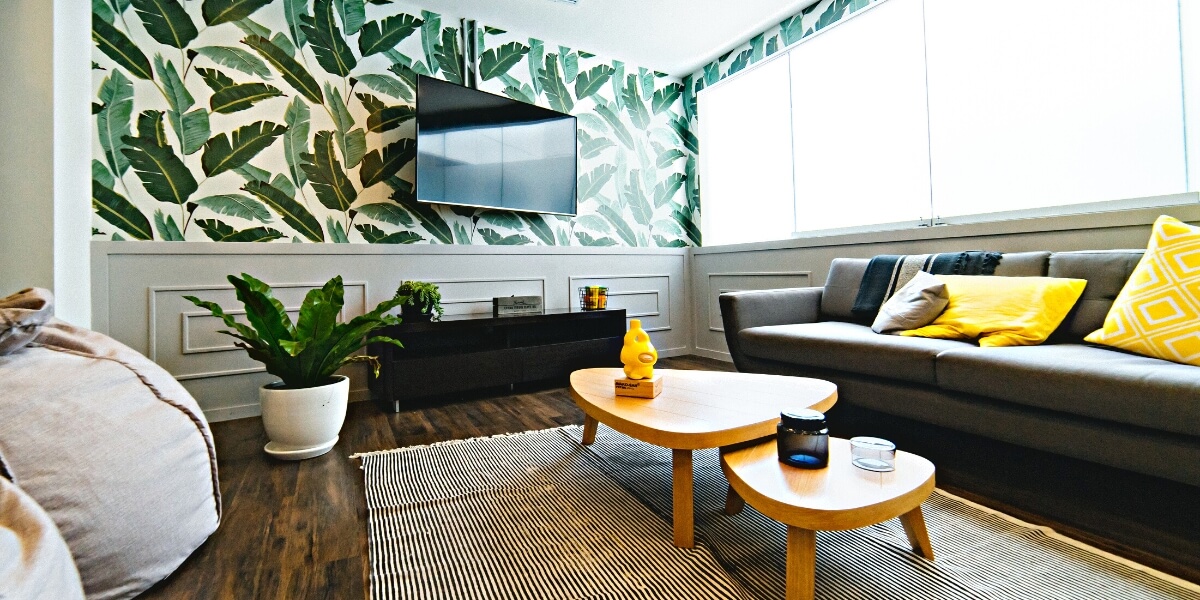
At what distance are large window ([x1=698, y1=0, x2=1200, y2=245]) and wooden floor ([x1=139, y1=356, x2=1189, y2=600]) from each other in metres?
1.78

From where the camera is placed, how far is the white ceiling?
3219mm

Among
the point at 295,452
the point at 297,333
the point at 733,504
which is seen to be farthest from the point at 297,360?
the point at 733,504

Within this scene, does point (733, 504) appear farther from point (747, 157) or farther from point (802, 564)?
point (747, 157)

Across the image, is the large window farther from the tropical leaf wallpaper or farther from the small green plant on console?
the small green plant on console

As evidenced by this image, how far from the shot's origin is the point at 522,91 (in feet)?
11.7

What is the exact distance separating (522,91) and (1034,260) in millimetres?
3083

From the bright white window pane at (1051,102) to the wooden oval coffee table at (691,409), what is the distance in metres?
1.76

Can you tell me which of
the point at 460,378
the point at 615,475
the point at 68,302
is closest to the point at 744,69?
the point at 460,378

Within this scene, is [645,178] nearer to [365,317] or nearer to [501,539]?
[365,317]

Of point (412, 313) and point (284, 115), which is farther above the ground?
point (284, 115)

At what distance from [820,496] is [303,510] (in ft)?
→ 4.62

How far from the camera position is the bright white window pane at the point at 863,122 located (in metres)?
2.86

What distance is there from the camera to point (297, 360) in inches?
73.8

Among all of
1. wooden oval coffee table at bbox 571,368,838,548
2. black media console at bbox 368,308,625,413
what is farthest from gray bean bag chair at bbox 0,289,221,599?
black media console at bbox 368,308,625,413
